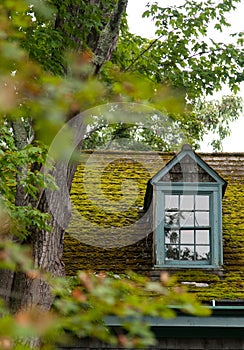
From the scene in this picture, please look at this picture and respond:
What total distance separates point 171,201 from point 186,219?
38 cm

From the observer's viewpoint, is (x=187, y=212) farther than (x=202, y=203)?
No

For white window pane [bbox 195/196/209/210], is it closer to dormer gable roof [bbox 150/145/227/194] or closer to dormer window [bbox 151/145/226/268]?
dormer window [bbox 151/145/226/268]

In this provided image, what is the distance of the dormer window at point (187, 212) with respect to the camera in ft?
33.9

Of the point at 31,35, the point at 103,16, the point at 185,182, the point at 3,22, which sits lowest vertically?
the point at 3,22

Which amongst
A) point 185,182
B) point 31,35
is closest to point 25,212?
point 31,35

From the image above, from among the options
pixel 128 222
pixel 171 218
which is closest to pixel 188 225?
pixel 171 218

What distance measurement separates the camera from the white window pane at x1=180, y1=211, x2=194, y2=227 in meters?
10.5

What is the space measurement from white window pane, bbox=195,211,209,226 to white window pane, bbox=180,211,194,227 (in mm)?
96

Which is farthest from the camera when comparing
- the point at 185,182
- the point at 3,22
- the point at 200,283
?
the point at 185,182

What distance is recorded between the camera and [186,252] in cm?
1041

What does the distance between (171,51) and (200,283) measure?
3458mm

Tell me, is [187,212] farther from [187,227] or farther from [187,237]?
[187,237]

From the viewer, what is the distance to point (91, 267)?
1026 cm

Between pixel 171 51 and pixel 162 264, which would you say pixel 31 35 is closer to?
pixel 171 51
